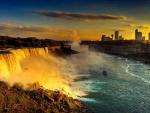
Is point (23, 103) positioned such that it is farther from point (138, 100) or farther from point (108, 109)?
point (138, 100)

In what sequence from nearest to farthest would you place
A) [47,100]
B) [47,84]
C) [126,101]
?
[47,100]
[126,101]
[47,84]

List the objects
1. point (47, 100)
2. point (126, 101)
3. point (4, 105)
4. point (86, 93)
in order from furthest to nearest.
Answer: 1. point (86, 93)
2. point (126, 101)
3. point (47, 100)
4. point (4, 105)

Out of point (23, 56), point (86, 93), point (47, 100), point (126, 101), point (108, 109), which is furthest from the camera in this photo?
point (23, 56)

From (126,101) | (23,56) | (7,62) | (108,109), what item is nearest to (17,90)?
(108,109)

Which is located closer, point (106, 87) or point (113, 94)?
point (113, 94)

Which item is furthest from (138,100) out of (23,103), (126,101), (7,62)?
(7,62)

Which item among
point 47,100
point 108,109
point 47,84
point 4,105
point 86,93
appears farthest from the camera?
point 47,84

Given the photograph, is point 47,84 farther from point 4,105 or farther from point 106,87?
point 4,105

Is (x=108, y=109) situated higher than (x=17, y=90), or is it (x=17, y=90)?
(x=17, y=90)

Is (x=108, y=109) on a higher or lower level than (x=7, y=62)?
lower
